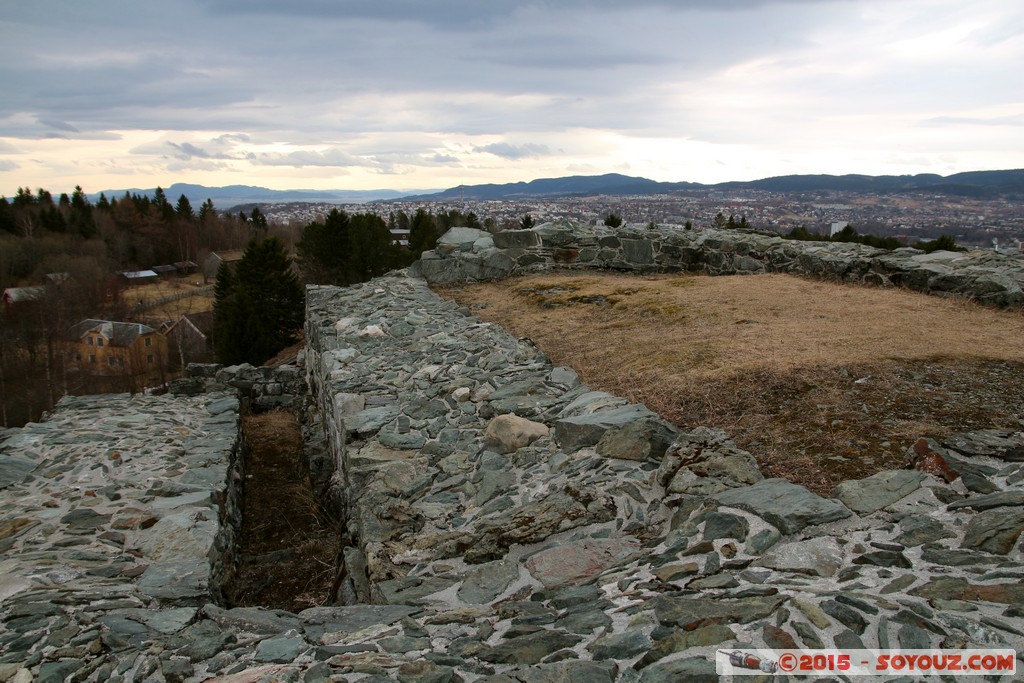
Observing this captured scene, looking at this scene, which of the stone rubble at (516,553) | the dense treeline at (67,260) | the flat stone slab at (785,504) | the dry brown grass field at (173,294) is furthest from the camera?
the dry brown grass field at (173,294)

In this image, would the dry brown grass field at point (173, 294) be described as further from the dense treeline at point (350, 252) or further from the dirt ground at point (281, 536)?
the dirt ground at point (281, 536)

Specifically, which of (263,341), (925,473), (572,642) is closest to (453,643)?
(572,642)

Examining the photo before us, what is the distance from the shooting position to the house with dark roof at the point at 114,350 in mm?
36750

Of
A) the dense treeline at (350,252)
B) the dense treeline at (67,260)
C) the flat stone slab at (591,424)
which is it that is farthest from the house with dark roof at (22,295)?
the flat stone slab at (591,424)

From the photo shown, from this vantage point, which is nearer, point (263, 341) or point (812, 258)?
point (812, 258)

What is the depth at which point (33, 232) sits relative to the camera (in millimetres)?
56250

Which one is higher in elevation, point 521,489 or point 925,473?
point 925,473

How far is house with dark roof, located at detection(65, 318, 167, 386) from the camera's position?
121 feet

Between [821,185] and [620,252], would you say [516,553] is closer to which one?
[620,252]

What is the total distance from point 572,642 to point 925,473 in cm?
246

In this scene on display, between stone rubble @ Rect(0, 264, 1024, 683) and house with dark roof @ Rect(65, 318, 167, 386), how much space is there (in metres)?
34.1

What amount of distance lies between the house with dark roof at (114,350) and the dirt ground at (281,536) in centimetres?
3058

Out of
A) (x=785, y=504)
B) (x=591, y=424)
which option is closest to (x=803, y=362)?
(x=591, y=424)

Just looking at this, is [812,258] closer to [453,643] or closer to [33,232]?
[453,643]
